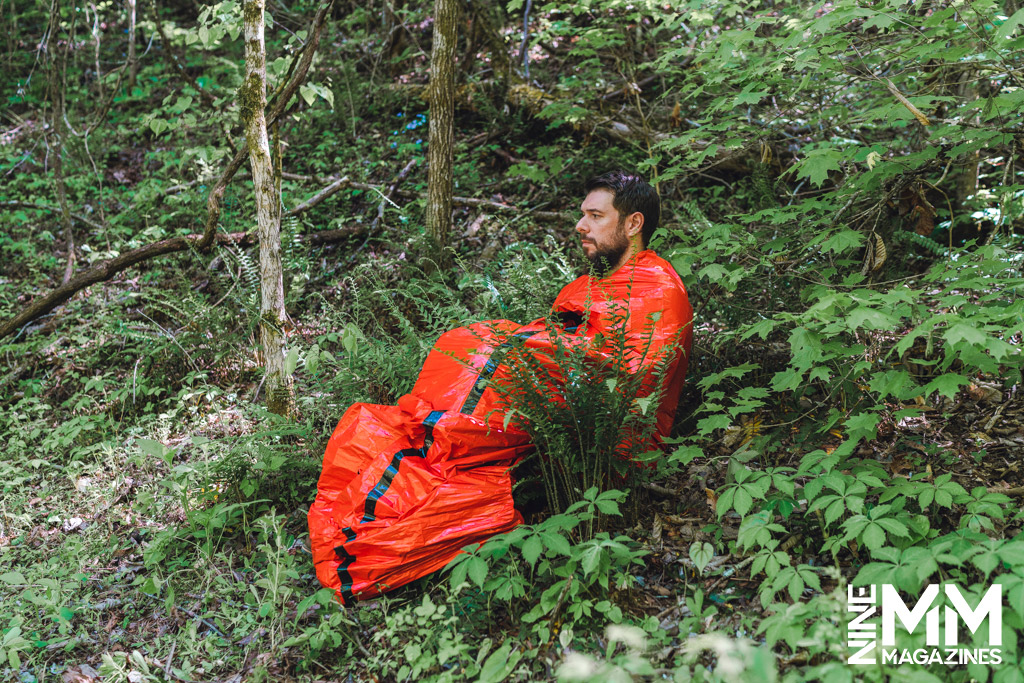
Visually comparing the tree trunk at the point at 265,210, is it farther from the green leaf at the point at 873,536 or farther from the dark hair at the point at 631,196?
the green leaf at the point at 873,536

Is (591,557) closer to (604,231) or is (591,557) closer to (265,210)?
(604,231)

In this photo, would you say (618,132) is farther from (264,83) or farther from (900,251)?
(264,83)

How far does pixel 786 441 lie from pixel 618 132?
3.72m

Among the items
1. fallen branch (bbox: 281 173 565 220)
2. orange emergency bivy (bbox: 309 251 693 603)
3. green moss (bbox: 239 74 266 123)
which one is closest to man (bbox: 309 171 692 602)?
orange emergency bivy (bbox: 309 251 693 603)

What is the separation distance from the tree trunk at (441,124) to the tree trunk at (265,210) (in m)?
1.26

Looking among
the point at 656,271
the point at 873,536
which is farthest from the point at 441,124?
the point at 873,536

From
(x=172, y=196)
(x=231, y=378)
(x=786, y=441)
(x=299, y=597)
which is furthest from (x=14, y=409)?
(x=786, y=441)

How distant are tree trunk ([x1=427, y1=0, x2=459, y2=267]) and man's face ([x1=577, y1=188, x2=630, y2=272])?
5.89 ft

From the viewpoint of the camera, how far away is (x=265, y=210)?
413 centimetres

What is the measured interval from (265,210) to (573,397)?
2.52 m

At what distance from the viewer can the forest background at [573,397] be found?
2.26m

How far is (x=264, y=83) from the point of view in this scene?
411 centimetres

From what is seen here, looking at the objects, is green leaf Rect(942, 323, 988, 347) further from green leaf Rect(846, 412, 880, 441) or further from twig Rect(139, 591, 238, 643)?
twig Rect(139, 591, 238, 643)

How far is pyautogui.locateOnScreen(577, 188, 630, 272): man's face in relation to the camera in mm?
3439
